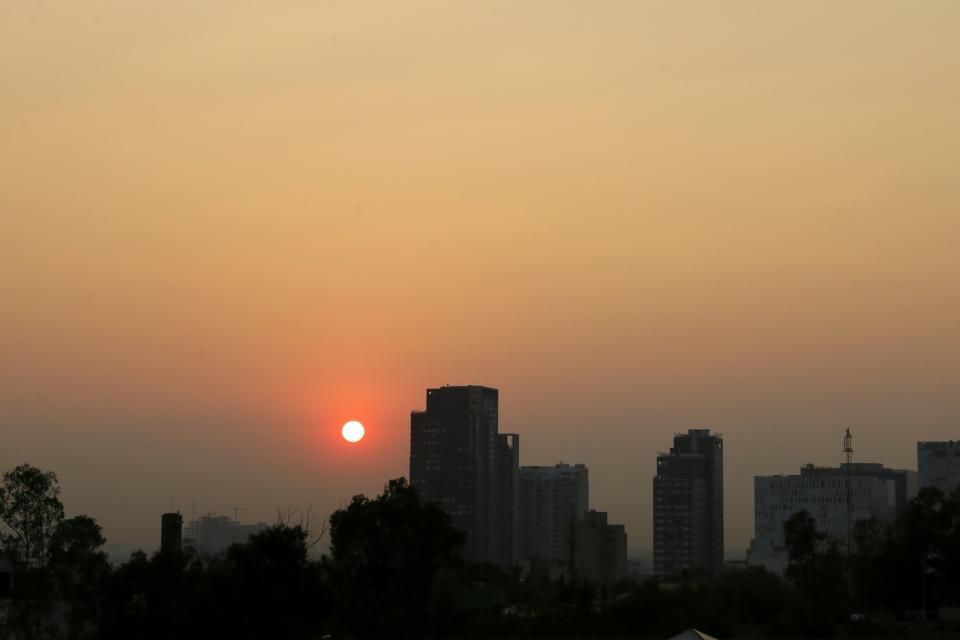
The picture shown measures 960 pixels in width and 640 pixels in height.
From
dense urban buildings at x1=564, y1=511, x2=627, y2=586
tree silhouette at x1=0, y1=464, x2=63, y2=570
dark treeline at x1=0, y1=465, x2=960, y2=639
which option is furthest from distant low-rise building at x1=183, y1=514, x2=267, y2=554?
tree silhouette at x1=0, y1=464, x2=63, y2=570

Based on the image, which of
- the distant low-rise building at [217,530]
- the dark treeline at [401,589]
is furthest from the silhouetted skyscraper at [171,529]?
the distant low-rise building at [217,530]

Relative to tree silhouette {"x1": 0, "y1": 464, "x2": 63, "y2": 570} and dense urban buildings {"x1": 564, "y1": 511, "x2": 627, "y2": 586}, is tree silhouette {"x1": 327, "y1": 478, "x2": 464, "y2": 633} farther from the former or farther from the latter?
dense urban buildings {"x1": 564, "y1": 511, "x2": 627, "y2": 586}

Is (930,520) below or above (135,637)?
above

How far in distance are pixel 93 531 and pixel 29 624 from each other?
3491 mm

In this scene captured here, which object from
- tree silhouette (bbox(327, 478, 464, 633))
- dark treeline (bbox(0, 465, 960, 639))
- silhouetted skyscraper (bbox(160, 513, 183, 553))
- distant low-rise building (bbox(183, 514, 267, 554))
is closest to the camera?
dark treeline (bbox(0, 465, 960, 639))

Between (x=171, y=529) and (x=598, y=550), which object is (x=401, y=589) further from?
(x=598, y=550)

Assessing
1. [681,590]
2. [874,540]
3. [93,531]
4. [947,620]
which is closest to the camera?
[93,531]

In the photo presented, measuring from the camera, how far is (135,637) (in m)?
45.5

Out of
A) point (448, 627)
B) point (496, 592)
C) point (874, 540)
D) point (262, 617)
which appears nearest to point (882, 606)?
point (874, 540)

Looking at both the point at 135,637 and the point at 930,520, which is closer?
the point at 135,637

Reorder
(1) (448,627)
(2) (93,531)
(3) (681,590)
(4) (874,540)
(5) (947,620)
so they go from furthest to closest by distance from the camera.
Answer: (4) (874,540) → (3) (681,590) → (5) (947,620) → (1) (448,627) → (2) (93,531)

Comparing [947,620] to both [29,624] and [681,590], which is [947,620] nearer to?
[681,590]

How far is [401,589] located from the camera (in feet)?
204

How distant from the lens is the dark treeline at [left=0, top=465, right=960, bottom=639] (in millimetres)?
46031
